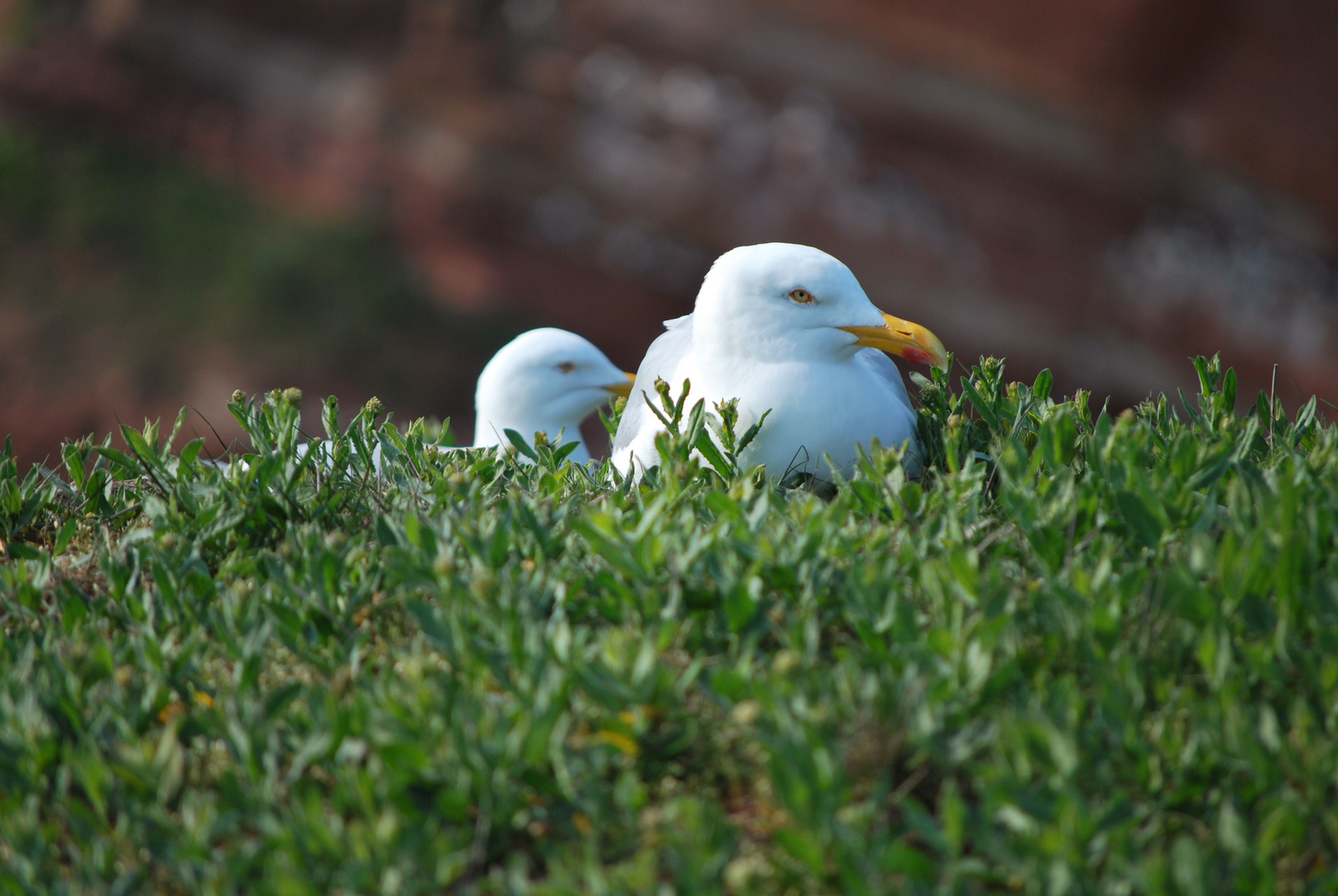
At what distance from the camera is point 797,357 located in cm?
298

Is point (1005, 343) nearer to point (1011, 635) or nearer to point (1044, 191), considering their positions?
point (1044, 191)

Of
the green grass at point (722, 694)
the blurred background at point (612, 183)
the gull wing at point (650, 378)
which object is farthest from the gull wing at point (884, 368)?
the blurred background at point (612, 183)

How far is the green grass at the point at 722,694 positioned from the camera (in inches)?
65.0

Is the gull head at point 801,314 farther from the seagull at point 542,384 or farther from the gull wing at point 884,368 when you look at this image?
the seagull at point 542,384

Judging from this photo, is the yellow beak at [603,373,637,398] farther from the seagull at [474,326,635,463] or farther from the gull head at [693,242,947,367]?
the gull head at [693,242,947,367]

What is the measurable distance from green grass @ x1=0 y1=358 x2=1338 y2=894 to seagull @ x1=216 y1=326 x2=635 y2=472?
224cm

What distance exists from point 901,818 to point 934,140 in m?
10.2

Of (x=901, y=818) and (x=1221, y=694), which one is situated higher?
(x=1221, y=694)

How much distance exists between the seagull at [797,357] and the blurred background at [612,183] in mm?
7384

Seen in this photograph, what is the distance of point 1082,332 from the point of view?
434 inches

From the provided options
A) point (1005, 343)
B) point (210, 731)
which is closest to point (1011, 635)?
point (210, 731)

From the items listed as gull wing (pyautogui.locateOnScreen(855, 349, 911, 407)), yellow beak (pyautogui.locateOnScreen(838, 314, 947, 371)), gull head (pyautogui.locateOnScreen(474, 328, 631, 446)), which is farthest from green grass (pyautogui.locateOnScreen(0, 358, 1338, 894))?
gull head (pyautogui.locateOnScreen(474, 328, 631, 446))

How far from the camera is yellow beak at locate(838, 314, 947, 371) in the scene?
299 centimetres


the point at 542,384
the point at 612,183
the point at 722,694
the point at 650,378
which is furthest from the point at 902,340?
the point at 612,183
